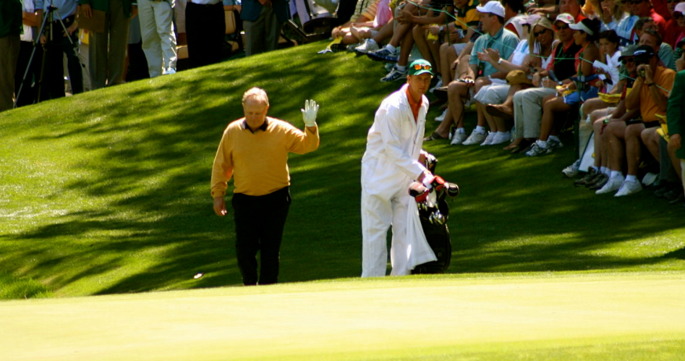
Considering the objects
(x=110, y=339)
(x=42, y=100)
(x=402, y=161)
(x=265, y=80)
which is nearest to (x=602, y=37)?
(x=402, y=161)

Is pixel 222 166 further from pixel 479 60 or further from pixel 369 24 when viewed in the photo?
pixel 369 24

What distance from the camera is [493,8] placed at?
17516mm

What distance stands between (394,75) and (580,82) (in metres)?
5.75

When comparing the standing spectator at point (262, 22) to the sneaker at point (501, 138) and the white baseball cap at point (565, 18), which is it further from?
the white baseball cap at point (565, 18)

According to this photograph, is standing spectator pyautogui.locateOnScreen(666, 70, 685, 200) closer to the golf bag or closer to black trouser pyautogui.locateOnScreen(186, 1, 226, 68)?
the golf bag

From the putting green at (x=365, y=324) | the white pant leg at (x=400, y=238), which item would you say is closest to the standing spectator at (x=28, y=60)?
the white pant leg at (x=400, y=238)

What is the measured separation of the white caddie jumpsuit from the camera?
33.8 feet

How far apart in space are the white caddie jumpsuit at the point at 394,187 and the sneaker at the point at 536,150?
594 cm

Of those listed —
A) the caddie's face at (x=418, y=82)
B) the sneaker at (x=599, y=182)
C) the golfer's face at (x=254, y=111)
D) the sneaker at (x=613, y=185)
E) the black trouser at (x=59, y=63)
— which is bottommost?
the black trouser at (x=59, y=63)

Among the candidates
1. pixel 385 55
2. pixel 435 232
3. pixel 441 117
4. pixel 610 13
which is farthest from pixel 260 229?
pixel 385 55

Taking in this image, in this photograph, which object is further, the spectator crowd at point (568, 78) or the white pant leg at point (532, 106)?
the white pant leg at point (532, 106)

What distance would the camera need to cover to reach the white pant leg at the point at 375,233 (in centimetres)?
1059

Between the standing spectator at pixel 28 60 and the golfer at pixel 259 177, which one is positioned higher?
the golfer at pixel 259 177

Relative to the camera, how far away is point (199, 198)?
17344 millimetres
